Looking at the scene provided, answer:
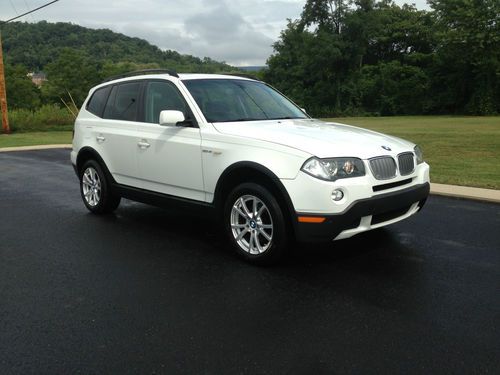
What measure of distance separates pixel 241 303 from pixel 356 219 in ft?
4.18

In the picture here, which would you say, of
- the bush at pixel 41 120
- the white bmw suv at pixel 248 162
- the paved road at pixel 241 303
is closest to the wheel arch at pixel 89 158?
the white bmw suv at pixel 248 162

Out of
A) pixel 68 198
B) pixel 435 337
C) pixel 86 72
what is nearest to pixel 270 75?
pixel 86 72

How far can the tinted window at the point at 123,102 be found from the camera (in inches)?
253

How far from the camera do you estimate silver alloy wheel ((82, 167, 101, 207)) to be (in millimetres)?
7102

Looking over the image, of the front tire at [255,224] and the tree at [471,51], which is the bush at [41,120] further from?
the tree at [471,51]

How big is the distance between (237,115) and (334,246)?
1.79 m

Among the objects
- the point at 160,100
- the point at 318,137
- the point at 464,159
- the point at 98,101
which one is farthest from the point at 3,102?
the point at 318,137

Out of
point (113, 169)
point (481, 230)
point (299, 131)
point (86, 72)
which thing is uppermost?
point (86, 72)

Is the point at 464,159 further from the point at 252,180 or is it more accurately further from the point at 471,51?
the point at 471,51

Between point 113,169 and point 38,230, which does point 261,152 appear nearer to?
point 113,169

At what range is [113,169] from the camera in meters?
6.65

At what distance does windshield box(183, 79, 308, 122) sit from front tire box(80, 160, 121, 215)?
1997 millimetres

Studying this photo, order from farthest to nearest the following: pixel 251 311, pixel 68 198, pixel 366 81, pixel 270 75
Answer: pixel 270 75 < pixel 366 81 < pixel 68 198 < pixel 251 311

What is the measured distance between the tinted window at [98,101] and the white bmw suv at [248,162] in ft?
0.23
